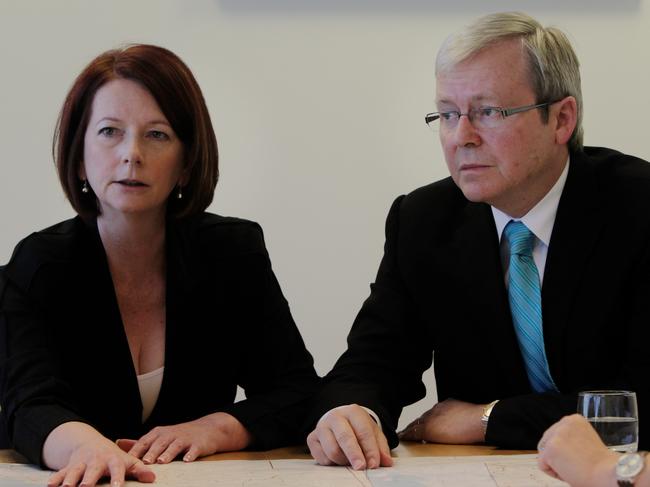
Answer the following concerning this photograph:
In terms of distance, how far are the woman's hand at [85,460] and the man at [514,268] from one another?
1.58 feet

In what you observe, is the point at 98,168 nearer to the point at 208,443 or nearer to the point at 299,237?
the point at 208,443

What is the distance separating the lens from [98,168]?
2428mm

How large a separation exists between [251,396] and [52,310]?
1.61 feet

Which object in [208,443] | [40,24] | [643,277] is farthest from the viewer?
[40,24]

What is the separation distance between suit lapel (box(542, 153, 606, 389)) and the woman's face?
90 cm

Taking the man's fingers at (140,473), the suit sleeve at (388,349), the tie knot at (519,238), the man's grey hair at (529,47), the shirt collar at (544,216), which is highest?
the man's grey hair at (529,47)

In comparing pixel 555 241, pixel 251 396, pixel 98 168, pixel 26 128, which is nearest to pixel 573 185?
pixel 555 241

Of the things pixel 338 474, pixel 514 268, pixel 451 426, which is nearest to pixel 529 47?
pixel 514 268

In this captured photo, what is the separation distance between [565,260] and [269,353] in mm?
703

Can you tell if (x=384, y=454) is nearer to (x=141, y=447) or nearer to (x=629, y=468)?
(x=141, y=447)

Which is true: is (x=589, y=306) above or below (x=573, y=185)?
below

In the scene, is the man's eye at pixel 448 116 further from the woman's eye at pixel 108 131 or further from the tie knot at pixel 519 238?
the woman's eye at pixel 108 131

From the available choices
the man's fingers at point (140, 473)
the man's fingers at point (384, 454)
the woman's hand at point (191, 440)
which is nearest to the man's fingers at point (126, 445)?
the woman's hand at point (191, 440)

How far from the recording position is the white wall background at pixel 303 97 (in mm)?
3930
